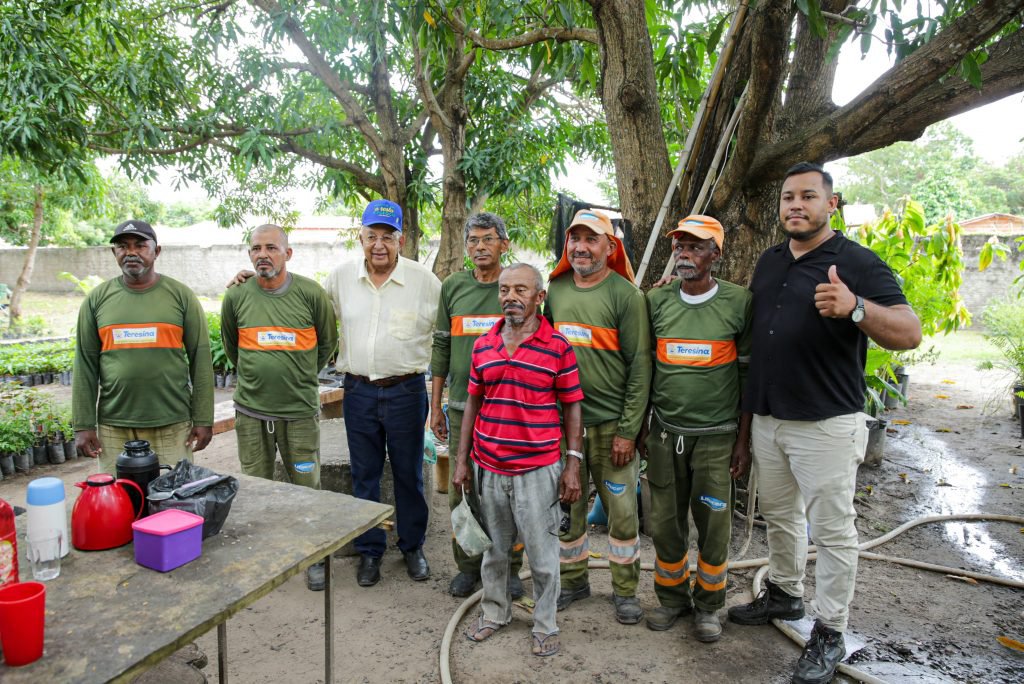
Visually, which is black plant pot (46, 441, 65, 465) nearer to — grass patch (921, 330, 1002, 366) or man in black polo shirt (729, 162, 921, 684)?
man in black polo shirt (729, 162, 921, 684)

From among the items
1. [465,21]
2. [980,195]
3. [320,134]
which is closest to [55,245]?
[320,134]

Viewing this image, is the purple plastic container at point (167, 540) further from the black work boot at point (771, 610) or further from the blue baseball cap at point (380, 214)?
the black work boot at point (771, 610)

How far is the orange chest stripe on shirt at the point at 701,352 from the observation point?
123 inches

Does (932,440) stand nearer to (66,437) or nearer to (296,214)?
(66,437)

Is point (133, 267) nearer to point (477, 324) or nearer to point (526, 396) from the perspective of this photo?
point (477, 324)

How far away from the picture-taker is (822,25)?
2760 mm

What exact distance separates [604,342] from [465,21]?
128 inches

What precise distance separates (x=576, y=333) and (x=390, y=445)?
4.30 feet

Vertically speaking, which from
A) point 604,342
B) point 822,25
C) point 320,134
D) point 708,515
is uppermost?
point 320,134

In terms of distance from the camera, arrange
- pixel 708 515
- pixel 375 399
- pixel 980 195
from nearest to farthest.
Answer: pixel 708 515
pixel 375 399
pixel 980 195

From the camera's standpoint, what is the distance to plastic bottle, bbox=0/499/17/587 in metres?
1.76

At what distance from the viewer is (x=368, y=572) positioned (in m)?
3.86

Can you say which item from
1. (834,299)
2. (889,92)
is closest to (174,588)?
(834,299)

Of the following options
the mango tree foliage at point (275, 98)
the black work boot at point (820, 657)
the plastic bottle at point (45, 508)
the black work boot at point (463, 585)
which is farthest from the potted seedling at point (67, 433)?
the black work boot at point (820, 657)
